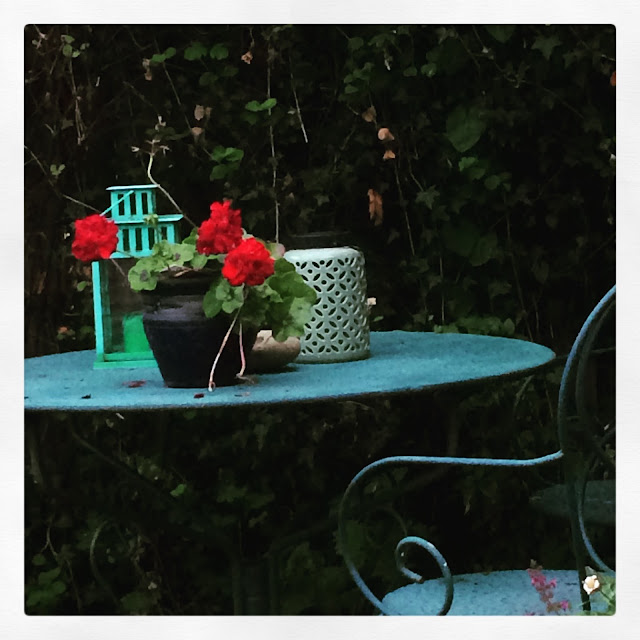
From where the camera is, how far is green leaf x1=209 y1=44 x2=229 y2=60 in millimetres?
2859

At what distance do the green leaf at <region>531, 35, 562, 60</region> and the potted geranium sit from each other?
3.48ft

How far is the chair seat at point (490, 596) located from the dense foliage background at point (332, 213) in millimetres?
921

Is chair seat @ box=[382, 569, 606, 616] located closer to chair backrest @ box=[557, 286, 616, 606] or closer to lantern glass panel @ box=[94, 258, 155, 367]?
chair backrest @ box=[557, 286, 616, 606]

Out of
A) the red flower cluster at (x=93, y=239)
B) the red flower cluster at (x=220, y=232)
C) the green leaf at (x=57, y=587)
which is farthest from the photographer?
the green leaf at (x=57, y=587)

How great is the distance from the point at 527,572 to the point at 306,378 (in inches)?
20.5

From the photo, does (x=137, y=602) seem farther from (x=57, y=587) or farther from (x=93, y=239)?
(x=93, y=239)

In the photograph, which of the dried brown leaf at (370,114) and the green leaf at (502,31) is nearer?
the green leaf at (502,31)

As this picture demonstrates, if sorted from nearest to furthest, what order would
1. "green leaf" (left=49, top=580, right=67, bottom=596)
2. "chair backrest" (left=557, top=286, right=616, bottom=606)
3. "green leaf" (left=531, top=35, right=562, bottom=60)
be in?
"chair backrest" (left=557, top=286, right=616, bottom=606)
"green leaf" (left=531, top=35, right=562, bottom=60)
"green leaf" (left=49, top=580, right=67, bottom=596)

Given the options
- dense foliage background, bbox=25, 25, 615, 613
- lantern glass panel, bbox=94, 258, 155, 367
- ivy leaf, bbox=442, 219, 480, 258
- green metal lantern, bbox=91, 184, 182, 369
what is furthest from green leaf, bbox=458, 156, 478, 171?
lantern glass panel, bbox=94, 258, 155, 367

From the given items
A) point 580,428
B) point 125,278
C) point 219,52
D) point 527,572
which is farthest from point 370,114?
point 580,428

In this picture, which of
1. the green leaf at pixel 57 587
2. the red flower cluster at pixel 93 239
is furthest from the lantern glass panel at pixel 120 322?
the green leaf at pixel 57 587

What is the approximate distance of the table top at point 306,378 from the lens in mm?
1827

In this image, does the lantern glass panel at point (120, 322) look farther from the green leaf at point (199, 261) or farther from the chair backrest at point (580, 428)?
the chair backrest at point (580, 428)
